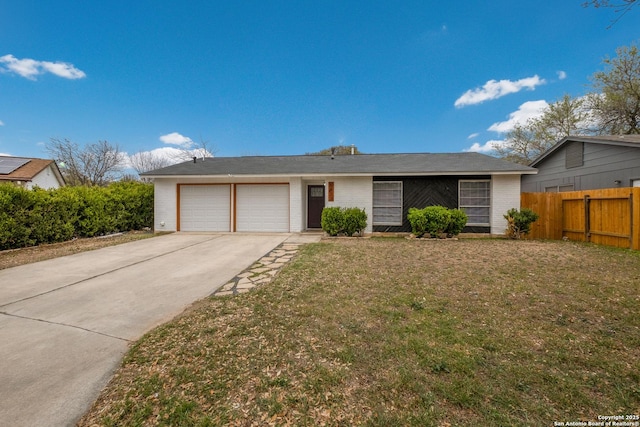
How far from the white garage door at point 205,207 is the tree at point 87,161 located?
18557 mm

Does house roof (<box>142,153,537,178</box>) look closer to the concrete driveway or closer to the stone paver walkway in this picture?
the stone paver walkway

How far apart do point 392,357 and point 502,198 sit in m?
10.0

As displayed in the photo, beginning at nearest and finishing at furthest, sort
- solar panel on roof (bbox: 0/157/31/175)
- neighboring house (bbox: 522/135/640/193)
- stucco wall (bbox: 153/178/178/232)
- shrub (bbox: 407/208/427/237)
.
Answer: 1. shrub (bbox: 407/208/427/237)
2. neighboring house (bbox: 522/135/640/193)
3. stucco wall (bbox: 153/178/178/232)
4. solar panel on roof (bbox: 0/157/31/175)

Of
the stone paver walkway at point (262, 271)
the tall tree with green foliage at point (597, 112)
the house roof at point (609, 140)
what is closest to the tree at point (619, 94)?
the tall tree with green foliage at point (597, 112)

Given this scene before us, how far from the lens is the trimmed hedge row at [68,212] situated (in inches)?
300

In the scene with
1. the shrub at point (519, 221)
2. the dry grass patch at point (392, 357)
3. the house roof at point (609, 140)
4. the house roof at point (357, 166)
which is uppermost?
the house roof at point (609, 140)

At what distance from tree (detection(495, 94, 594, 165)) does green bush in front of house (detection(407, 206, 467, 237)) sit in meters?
16.4

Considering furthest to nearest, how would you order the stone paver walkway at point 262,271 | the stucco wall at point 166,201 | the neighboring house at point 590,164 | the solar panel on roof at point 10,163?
the solar panel on roof at point 10,163
the stucco wall at point 166,201
the neighboring house at point 590,164
the stone paver walkway at point 262,271

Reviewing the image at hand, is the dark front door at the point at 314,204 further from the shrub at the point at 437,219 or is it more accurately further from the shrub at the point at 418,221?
the shrub at the point at 437,219

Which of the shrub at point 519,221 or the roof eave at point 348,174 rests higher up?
the roof eave at point 348,174

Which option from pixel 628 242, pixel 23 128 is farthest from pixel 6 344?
pixel 23 128

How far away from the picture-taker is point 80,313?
3.52 meters

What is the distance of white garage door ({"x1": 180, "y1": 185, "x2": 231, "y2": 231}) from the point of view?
11.6 metres

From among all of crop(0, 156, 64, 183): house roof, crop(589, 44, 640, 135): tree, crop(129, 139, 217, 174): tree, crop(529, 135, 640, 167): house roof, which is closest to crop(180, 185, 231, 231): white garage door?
crop(529, 135, 640, 167): house roof
